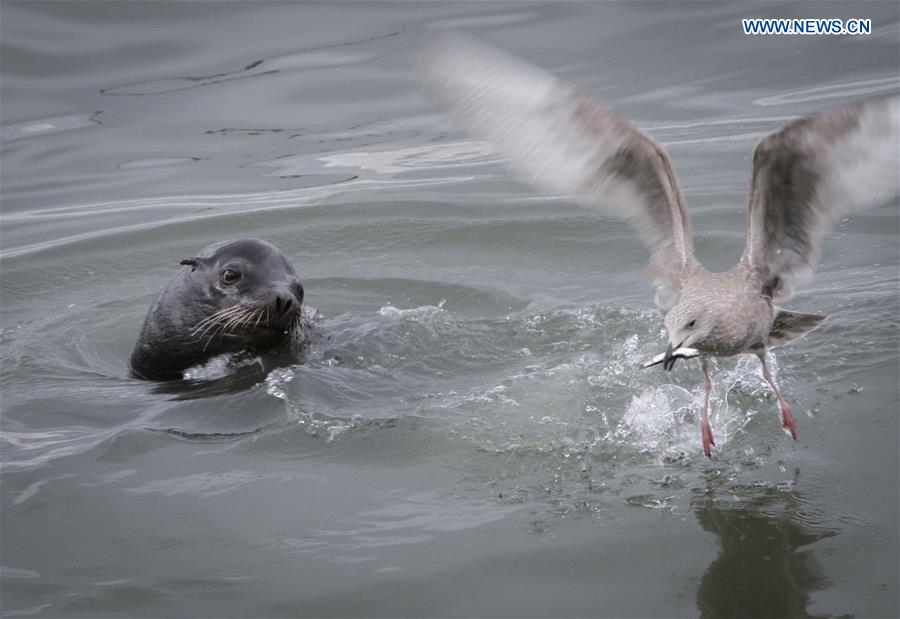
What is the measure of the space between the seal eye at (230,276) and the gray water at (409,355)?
456 mm

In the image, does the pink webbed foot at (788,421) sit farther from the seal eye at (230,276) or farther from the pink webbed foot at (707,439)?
the seal eye at (230,276)

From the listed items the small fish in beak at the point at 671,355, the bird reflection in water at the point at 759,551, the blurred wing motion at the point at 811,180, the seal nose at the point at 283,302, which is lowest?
the bird reflection in water at the point at 759,551

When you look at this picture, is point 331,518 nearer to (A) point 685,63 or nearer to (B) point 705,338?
(B) point 705,338

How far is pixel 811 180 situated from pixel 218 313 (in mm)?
2978

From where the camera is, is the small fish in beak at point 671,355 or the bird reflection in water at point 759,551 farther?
the small fish in beak at point 671,355

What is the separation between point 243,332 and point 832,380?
2907 millimetres

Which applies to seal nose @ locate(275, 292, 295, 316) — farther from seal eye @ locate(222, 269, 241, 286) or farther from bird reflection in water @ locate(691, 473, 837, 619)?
bird reflection in water @ locate(691, 473, 837, 619)

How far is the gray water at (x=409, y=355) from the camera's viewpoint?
4090 mm

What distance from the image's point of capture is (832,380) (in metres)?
5.48

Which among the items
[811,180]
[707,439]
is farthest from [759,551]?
[811,180]

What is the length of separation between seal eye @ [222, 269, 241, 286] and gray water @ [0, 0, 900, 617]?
46 cm

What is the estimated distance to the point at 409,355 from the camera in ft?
20.5

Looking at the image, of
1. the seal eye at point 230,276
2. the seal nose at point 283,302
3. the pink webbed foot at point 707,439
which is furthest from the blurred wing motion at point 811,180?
the seal eye at point 230,276

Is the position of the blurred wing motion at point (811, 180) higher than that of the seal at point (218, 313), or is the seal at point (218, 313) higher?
the blurred wing motion at point (811, 180)
